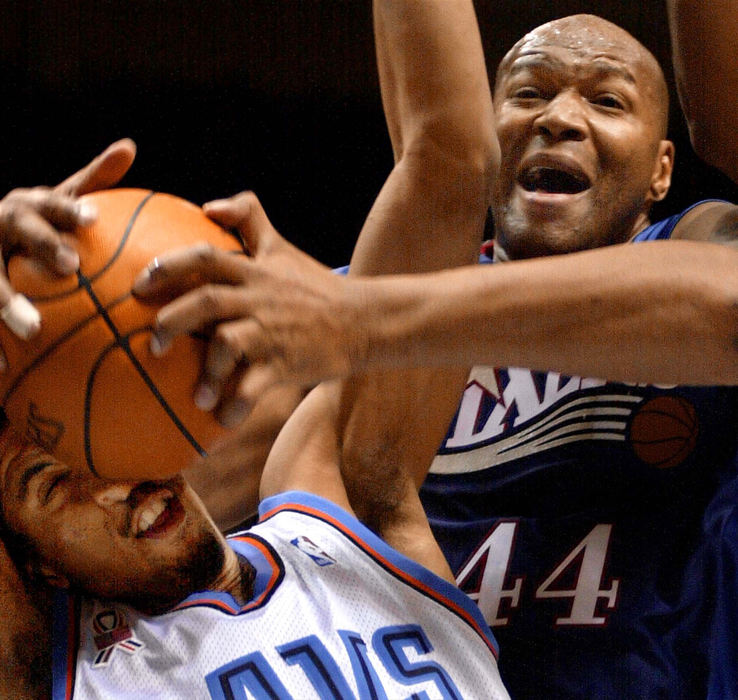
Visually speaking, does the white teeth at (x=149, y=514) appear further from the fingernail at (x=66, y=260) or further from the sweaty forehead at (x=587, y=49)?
the sweaty forehead at (x=587, y=49)

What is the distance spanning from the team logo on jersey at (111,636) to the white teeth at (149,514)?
11 centimetres

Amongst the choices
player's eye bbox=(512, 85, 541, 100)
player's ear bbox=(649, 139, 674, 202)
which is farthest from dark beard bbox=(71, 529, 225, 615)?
player's ear bbox=(649, 139, 674, 202)

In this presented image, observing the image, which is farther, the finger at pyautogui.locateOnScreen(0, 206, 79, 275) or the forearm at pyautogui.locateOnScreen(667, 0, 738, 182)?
the forearm at pyautogui.locateOnScreen(667, 0, 738, 182)

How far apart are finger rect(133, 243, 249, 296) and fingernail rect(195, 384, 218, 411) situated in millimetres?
83

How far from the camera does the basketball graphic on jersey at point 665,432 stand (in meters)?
1.70

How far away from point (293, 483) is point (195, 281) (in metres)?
0.50

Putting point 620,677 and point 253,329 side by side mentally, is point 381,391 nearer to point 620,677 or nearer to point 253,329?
point 253,329

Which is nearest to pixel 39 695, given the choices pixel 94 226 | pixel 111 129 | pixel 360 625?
pixel 360 625

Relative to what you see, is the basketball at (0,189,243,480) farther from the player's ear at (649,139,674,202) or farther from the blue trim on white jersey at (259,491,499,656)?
the player's ear at (649,139,674,202)

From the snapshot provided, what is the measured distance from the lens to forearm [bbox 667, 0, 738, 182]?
4.79ft

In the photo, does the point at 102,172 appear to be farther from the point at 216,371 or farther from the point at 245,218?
the point at 216,371

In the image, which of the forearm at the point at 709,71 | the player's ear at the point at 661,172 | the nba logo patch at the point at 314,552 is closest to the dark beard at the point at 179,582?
the nba logo patch at the point at 314,552

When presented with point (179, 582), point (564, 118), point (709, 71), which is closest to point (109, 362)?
point (179, 582)

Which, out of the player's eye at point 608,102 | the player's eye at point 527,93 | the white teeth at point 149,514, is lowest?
the white teeth at point 149,514
